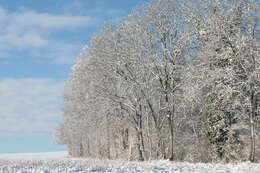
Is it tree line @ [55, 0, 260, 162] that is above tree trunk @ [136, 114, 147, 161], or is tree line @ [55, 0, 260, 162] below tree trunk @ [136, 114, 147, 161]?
above

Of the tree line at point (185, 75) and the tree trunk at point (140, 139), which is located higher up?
the tree line at point (185, 75)

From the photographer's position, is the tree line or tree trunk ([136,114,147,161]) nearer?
the tree line

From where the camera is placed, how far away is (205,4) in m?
27.3

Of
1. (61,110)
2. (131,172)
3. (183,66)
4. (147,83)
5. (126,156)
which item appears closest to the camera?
(131,172)

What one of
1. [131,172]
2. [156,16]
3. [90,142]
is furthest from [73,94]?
[131,172]

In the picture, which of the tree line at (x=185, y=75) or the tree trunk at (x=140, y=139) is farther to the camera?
the tree trunk at (x=140, y=139)

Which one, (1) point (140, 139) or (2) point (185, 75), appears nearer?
(2) point (185, 75)

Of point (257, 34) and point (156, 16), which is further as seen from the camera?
point (156, 16)

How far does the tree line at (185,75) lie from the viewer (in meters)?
24.0

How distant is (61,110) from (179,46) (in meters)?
35.9

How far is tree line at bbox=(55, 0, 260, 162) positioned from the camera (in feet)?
78.8

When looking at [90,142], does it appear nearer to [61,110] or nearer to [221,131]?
[61,110]

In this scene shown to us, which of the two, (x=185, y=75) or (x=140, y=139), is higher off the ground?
(x=185, y=75)

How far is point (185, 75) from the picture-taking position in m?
26.4
